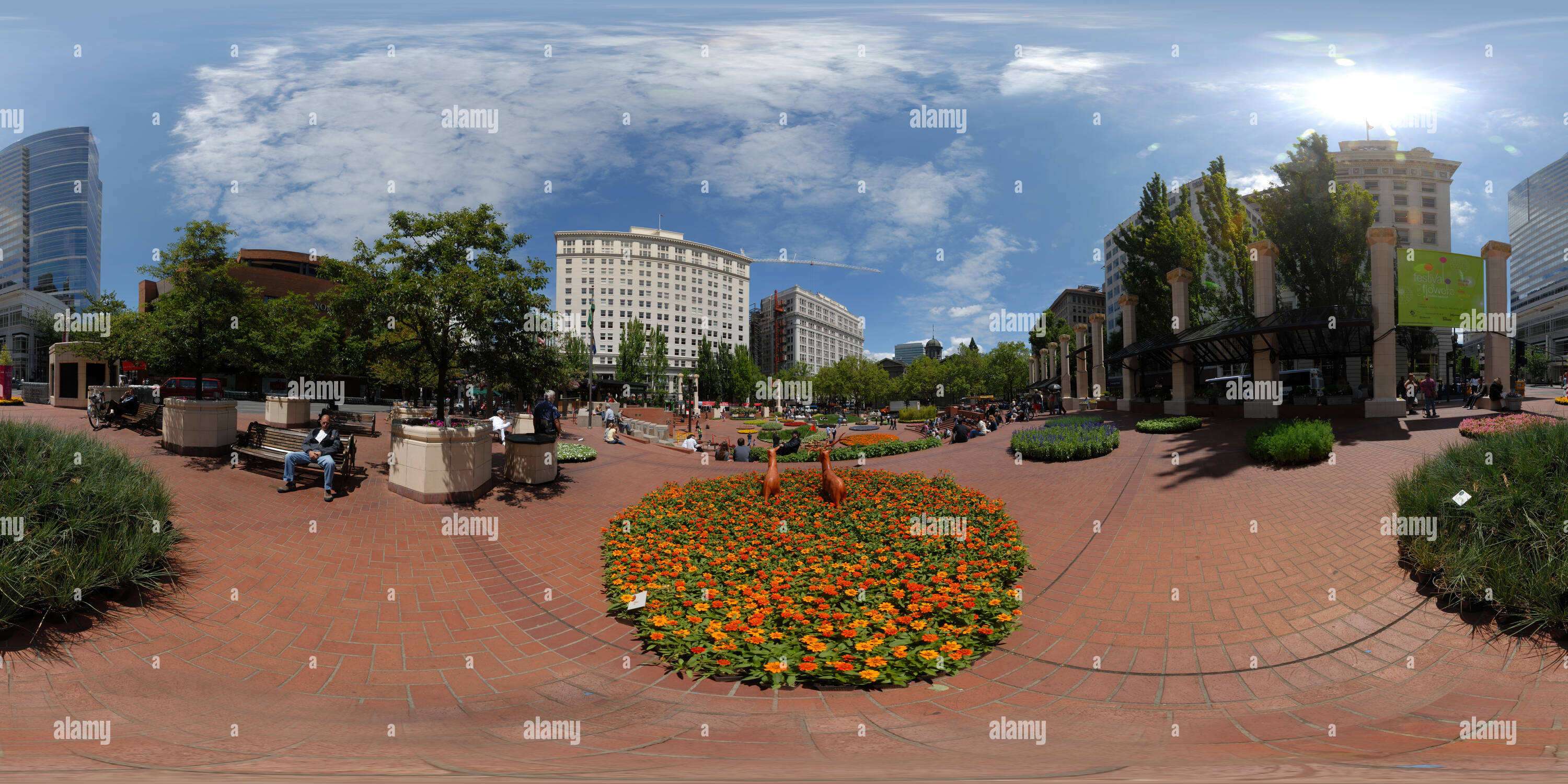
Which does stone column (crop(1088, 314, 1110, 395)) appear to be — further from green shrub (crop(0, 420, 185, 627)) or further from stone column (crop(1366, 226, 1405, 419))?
green shrub (crop(0, 420, 185, 627))

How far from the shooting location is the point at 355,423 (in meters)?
15.7

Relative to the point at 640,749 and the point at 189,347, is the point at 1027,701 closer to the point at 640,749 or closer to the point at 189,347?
the point at 640,749

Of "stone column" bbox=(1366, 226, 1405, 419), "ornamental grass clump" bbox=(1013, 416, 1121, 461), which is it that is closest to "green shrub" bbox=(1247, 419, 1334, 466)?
"ornamental grass clump" bbox=(1013, 416, 1121, 461)

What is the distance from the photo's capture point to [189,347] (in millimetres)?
12148

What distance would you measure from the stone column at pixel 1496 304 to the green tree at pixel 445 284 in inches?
926

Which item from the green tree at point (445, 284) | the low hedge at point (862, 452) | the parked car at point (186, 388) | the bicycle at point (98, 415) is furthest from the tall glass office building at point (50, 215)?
the low hedge at point (862, 452)

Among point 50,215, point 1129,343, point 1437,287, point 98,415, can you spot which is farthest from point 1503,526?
point 50,215

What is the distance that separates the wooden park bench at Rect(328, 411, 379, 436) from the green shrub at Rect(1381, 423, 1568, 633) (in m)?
19.2

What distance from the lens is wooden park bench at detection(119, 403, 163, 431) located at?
41.3ft

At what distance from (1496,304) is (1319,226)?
571 cm

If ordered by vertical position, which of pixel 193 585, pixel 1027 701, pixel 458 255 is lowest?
pixel 1027 701

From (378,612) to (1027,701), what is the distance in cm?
627

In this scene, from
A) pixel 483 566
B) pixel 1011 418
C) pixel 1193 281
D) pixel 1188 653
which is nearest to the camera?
pixel 1188 653

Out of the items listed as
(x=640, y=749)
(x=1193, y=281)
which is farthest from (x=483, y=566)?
(x=1193, y=281)
